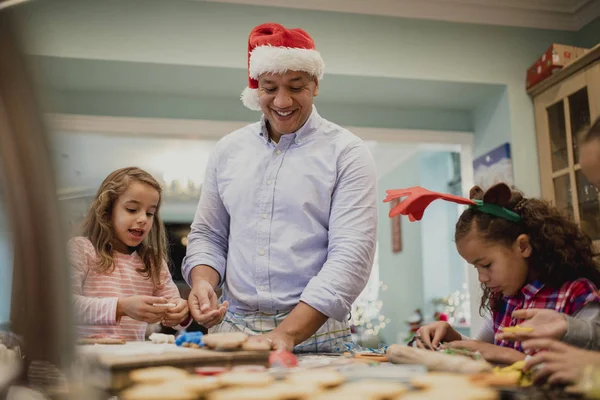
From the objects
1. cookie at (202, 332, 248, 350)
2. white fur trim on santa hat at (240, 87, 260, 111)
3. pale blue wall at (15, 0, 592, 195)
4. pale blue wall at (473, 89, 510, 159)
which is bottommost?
cookie at (202, 332, 248, 350)

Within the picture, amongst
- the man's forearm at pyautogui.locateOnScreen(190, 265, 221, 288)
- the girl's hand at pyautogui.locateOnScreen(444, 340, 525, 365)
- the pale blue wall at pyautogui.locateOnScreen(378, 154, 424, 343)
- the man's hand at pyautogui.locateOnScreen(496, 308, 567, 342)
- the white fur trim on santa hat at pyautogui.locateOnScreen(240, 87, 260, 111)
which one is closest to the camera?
the man's hand at pyautogui.locateOnScreen(496, 308, 567, 342)

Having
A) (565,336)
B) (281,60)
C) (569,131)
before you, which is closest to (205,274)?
(281,60)

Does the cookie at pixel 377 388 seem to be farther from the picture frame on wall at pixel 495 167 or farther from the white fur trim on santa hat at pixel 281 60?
the picture frame on wall at pixel 495 167

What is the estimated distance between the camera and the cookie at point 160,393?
1.34 ft

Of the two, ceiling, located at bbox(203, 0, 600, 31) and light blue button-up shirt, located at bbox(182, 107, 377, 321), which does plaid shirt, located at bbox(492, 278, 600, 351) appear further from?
ceiling, located at bbox(203, 0, 600, 31)

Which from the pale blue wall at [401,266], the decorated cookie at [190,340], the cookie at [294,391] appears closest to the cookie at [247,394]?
the cookie at [294,391]

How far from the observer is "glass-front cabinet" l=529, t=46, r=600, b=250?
2.56m

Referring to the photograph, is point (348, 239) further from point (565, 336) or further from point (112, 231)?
point (112, 231)

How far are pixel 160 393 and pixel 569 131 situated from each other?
274 centimetres

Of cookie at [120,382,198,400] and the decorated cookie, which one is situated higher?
the decorated cookie

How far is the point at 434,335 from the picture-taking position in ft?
3.44

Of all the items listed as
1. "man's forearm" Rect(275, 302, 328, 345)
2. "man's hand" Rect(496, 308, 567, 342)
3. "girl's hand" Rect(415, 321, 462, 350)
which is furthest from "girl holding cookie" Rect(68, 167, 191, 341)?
"man's hand" Rect(496, 308, 567, 342)

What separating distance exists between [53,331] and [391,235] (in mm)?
6499

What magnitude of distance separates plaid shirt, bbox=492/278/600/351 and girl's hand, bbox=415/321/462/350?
0.32 ft
